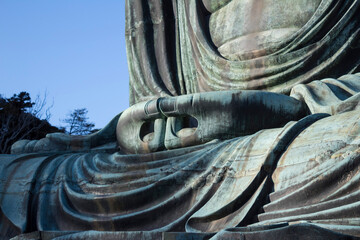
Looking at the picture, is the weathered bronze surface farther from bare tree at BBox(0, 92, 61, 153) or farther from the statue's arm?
bare tree at BBox(0, 92, 61, 153)

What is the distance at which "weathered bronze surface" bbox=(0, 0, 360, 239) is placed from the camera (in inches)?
183

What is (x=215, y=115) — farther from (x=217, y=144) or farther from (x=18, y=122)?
(x=18, y=122)

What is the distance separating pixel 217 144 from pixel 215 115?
35cm

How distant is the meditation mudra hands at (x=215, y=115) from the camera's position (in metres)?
5.78

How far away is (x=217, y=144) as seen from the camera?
5559 millimetres

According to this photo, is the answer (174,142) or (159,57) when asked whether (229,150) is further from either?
(159,57)

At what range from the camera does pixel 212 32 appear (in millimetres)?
7289

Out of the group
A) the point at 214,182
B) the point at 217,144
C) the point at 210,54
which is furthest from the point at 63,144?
the point at 214,182

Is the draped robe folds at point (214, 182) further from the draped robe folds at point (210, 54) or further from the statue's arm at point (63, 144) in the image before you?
the draped robe folds at point (210, 54)

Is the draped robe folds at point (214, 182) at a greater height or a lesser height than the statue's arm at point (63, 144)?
lesser

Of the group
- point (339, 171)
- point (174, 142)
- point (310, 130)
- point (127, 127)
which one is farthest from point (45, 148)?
point (339, 171)

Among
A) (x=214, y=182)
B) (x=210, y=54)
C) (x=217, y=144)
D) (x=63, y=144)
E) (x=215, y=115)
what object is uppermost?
(x=210, y=54)

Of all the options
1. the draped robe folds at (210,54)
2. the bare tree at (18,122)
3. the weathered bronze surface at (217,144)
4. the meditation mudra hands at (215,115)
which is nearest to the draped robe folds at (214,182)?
the weathered bronze surface at (217,144)

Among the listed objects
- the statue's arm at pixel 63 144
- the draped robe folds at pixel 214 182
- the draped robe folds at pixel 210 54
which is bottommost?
the draped robe folds at pixel 214 182
